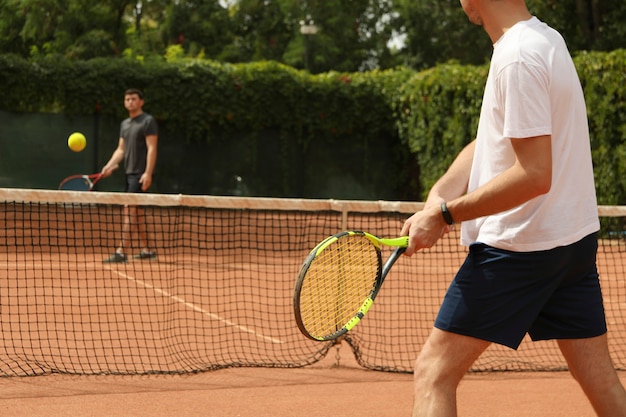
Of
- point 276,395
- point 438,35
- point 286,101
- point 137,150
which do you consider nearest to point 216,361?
point 276,395

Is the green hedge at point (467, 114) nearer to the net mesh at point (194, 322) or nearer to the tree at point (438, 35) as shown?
the net mesh at point (194, 322)

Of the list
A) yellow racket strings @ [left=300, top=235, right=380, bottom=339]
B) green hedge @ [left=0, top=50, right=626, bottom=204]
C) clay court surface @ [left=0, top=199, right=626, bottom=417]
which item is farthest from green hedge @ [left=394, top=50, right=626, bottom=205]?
yellow racket strings @ [left=300, top=235, right=380, bottom=339]

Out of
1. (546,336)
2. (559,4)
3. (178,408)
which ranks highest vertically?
(559,4)

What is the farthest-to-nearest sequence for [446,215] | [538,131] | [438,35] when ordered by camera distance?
[438,35] < [446,215] < [538,131]

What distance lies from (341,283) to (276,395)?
155cm

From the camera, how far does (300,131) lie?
17.8 meters

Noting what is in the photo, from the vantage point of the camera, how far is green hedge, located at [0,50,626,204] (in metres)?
15.5

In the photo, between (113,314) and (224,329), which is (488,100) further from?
(113,314)

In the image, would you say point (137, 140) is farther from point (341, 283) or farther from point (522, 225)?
Answer: point (522, 225)

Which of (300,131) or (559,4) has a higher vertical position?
(559,4)

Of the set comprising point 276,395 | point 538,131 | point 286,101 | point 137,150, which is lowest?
point 276,395

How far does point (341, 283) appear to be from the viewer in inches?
117

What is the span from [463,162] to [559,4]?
66.5 ft

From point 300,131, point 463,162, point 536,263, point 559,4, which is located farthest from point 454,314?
point 559,4
